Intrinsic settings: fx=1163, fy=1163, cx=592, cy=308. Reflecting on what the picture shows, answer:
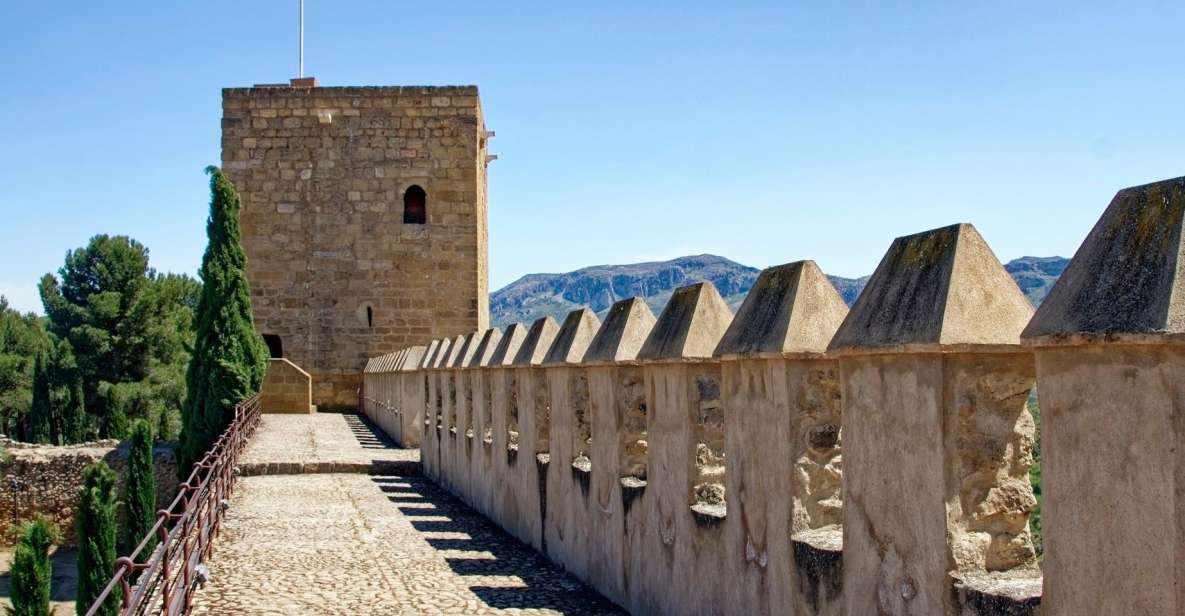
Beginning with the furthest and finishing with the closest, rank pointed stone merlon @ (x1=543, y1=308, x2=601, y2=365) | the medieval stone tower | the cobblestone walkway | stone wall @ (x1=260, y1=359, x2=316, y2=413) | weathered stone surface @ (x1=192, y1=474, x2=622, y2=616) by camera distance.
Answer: the medieval stone tower → stone wall @ (x1=260, y1=359, x2=316, y2=413) → the cobblestone walkway → pointed stone merlon @ (x1=543, y1=308, x2=601, y2=365) → weathered stone surface @ (x1=192, y1=474, x2=622, y2=616)

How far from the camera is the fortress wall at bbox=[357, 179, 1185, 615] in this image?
2449mm

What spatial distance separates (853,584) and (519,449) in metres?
5.41

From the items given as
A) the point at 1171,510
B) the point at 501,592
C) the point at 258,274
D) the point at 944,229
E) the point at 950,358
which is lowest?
the point at 501,592

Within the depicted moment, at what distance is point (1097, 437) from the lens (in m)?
2.56

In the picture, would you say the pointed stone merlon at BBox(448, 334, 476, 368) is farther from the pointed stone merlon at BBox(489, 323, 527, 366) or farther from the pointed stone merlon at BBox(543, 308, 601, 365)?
the pointed stone merlon at BBox(543, 308, 601, 365)

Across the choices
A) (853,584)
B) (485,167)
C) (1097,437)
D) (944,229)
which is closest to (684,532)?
(853,584)

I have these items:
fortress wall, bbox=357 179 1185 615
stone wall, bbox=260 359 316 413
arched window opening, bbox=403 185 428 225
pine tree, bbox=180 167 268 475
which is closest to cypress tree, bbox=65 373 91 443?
stone wall, bbox=260 359 316 413

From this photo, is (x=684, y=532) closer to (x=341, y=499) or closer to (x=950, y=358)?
(x=950, y=358)

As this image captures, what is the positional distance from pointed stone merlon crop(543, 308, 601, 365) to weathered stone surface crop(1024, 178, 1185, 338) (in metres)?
4.37

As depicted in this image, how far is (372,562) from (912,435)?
5203 mm

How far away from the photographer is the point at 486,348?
10227 millimetres

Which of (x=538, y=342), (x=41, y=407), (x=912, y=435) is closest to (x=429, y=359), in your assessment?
(x=538, y=342)

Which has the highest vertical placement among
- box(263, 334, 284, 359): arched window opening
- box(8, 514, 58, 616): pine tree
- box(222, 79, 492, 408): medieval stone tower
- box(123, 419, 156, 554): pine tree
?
box(222, 79, 492, 408): medieval stone tower

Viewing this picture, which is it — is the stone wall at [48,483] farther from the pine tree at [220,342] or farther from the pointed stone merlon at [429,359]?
the pointed stone merlon at [429,359]
